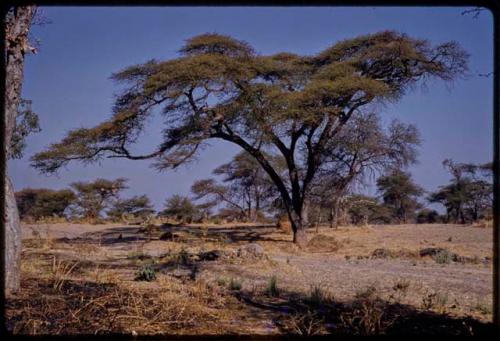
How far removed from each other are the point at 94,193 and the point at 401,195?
16.9 m

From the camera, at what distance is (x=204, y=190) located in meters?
34.4

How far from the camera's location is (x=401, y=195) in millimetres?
33344

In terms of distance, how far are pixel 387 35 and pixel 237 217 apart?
20.4 m

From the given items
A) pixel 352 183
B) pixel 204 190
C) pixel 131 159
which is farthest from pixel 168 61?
pixel 204 190

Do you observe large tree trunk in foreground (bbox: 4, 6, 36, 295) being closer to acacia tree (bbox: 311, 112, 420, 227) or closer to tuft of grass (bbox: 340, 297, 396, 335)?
tuft of grass (bbox: 340, 297, 396, 335)

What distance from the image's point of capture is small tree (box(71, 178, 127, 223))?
3000 centimetres

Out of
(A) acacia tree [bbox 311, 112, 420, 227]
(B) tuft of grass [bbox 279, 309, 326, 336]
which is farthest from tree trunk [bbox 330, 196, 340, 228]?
(B) tuft of grass [bbox 279, 309, 326, 336]

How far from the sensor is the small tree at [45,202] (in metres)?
30.0

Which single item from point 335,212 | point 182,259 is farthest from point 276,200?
point 182,259

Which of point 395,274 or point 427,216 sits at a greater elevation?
point 427,216

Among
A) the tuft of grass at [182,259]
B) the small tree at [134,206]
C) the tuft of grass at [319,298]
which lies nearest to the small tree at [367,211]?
the small tree at [134,206]

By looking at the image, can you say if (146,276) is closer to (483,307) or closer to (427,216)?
(483,307)
